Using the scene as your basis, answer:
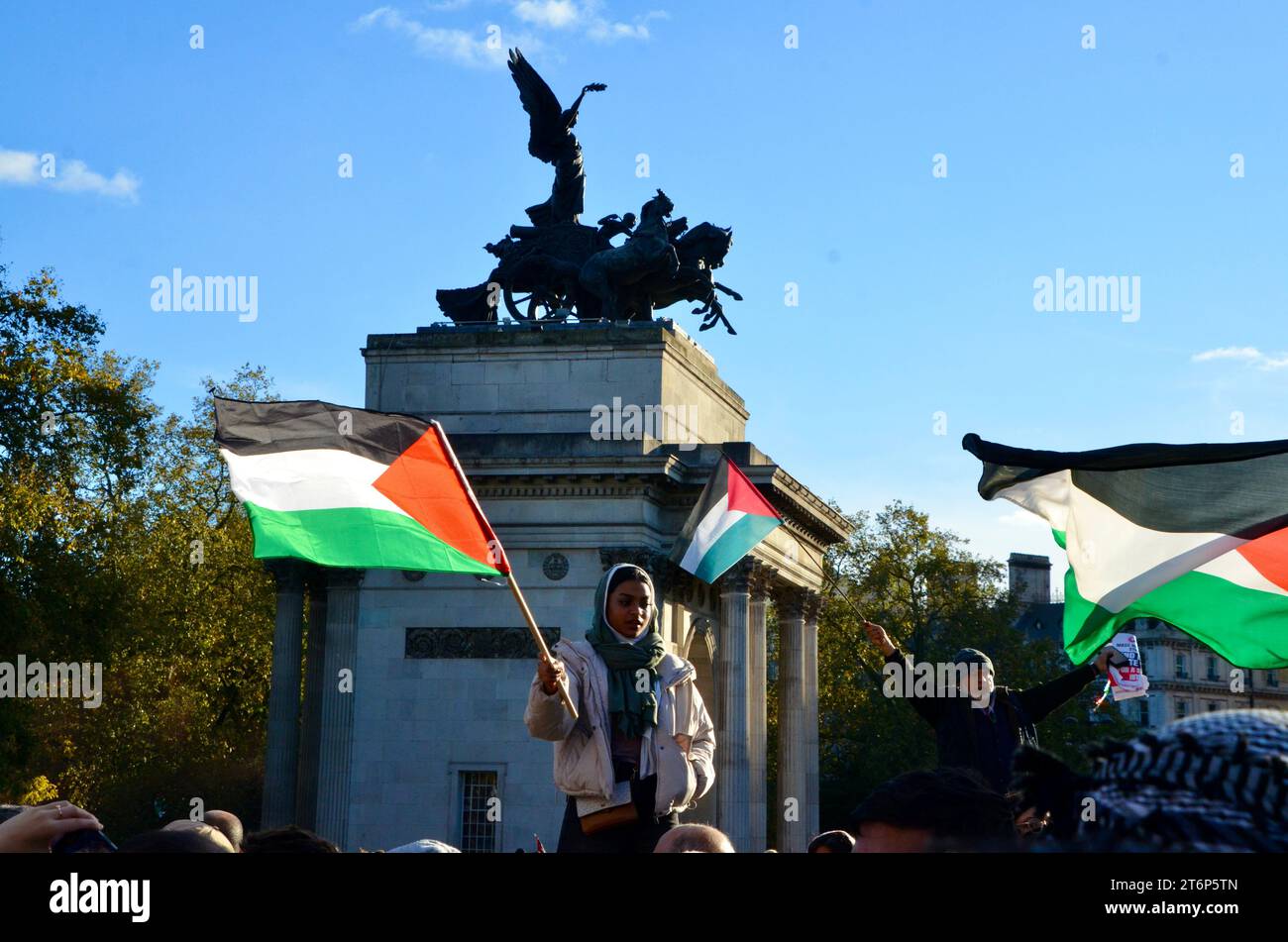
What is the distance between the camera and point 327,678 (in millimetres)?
33875

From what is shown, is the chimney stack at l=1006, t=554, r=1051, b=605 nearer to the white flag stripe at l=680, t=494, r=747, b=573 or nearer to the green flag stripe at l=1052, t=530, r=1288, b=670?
the white flag stripe at l=680, t=494, r=747, b=573

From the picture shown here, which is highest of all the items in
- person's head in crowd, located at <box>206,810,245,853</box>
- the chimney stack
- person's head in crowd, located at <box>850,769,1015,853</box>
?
the chimney stack

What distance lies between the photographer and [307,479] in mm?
8453

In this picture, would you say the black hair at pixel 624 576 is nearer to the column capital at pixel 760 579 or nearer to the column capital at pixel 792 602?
the column capital at pixel 760 579

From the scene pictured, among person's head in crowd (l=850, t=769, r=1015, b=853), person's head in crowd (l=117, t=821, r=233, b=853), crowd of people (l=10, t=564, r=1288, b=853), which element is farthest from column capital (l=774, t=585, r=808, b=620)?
person's head in crowd (l=850, t=769, r=1015, b=853)

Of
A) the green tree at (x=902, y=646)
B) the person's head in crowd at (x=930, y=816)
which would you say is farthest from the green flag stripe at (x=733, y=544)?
the green tree at (x=902, y=646)

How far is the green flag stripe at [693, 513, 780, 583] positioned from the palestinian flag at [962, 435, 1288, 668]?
265 inches

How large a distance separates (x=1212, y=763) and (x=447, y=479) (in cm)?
613

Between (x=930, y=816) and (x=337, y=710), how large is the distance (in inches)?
1200

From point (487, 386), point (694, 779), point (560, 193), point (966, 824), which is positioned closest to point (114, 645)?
point (487, 386)

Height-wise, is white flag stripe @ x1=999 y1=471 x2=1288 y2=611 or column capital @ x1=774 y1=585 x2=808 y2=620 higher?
column capital @ x1=774 y1=585 x2=808 y2=620

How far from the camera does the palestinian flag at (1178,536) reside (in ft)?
31.3

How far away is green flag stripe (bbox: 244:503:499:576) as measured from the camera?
8.53 metres
